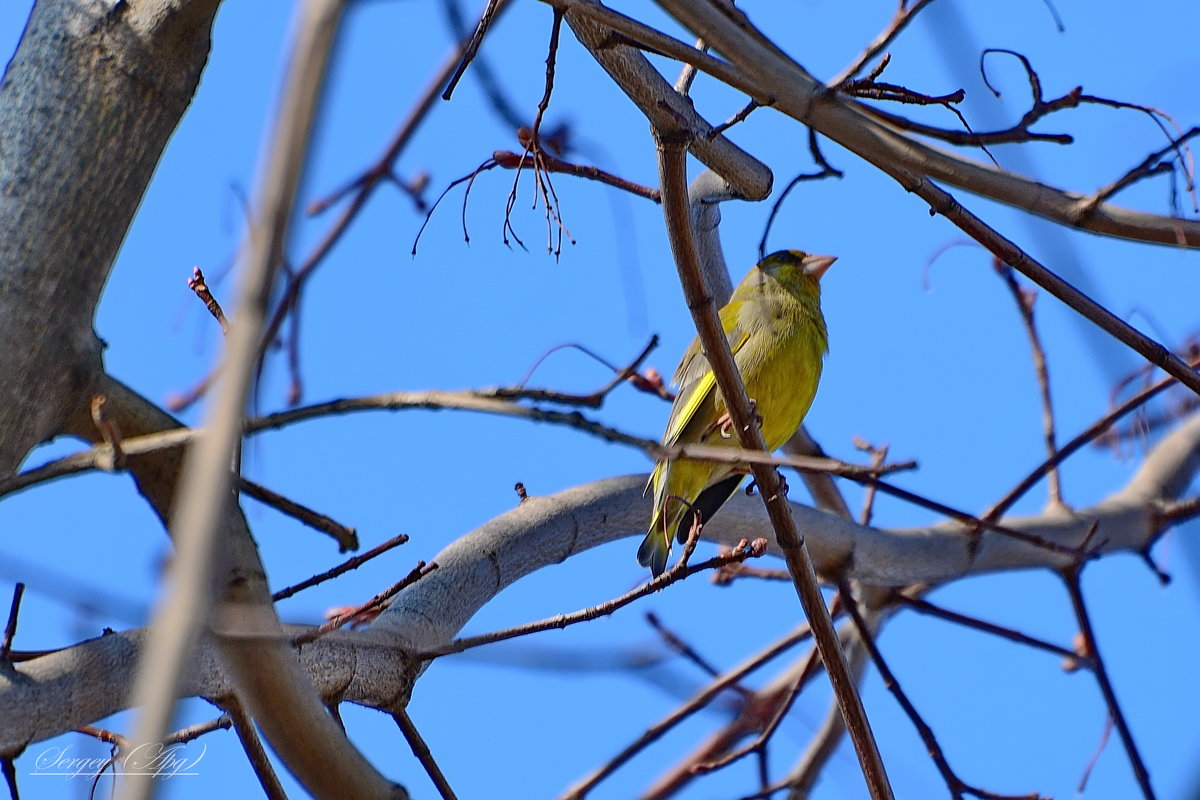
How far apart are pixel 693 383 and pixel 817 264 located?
3.40ft

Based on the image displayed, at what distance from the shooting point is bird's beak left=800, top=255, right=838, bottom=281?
4871 mm

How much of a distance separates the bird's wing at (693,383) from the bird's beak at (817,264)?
1.49 ft

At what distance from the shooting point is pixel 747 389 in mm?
4168

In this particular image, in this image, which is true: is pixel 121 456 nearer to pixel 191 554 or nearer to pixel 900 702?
pixel 191 554

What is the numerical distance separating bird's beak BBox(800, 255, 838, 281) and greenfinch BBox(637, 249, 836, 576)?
195mm

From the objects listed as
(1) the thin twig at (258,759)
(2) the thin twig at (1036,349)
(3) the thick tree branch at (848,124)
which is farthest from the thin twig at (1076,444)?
(1) the thin twig at (258,759)

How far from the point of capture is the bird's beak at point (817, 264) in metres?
4.87

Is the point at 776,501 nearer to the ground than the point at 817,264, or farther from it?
nearer to the ground

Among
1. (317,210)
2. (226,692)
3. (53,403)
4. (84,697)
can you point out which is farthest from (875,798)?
(317,210)

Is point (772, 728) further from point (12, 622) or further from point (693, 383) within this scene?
point (12, 622)

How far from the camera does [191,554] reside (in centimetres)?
65

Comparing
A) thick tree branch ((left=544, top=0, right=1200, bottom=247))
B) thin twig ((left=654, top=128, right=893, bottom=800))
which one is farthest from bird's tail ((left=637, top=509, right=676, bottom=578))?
thick tree branch ((left=544, top=0, right=1200, bottom=247))

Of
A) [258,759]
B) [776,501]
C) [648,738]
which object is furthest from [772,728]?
[258,759]

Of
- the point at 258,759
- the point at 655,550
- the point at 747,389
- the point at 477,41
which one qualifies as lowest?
the point at 258,759
